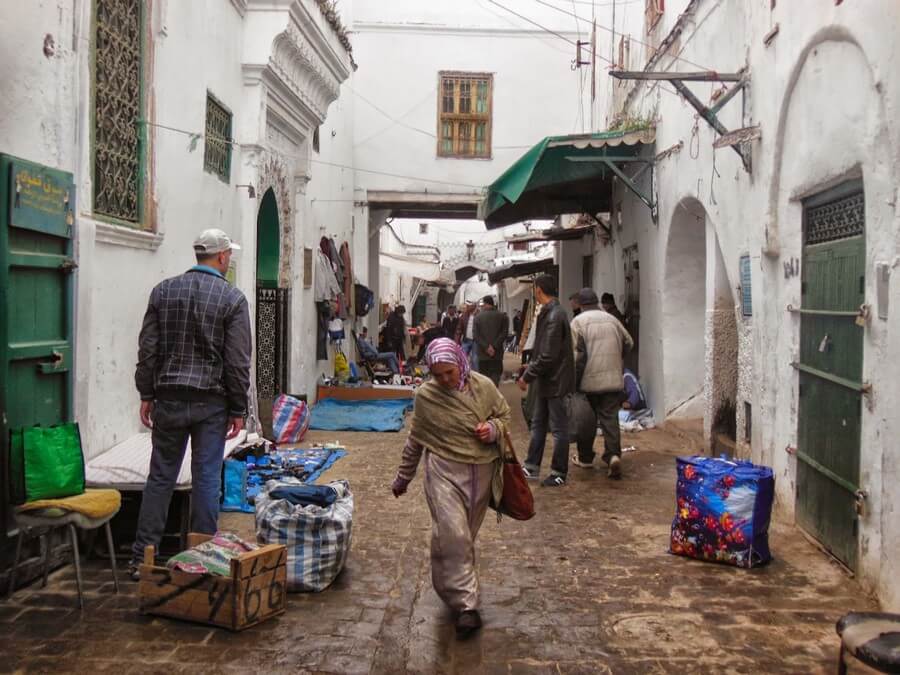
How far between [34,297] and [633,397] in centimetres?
812

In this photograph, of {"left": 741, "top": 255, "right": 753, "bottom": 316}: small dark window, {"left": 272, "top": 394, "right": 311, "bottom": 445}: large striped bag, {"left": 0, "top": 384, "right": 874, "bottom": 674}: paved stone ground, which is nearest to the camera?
{"left": 0, "top": 384, "right": 874, "bottom": 674}: paved stone ground

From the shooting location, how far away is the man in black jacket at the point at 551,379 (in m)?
7.28

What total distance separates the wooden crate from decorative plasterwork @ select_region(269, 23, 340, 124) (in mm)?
6052

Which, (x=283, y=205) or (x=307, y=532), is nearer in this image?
(x=307, y=532)

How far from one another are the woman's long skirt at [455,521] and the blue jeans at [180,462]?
1.17 m

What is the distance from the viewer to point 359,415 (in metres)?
11.2

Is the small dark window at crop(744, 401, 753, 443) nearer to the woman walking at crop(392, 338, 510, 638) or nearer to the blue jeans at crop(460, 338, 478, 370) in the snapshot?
the woman walking at crop(392, 338, 510, 638)

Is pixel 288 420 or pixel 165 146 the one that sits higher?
pixel 165 146

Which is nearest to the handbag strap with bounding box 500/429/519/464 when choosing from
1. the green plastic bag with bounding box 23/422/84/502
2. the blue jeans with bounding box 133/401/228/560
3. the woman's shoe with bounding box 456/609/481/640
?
the woman's shoe with bounding box 456/609/481/640

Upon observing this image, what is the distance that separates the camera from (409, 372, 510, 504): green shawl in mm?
4152

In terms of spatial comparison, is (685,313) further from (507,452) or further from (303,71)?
(507,452)

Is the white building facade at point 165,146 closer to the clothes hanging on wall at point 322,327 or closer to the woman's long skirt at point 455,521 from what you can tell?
the clothes hanging on wall at point 322,327

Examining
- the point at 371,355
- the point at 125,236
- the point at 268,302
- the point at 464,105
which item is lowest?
the point at 371,355

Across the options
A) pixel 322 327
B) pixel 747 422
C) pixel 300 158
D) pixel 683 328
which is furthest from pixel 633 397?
pixel 300 158
